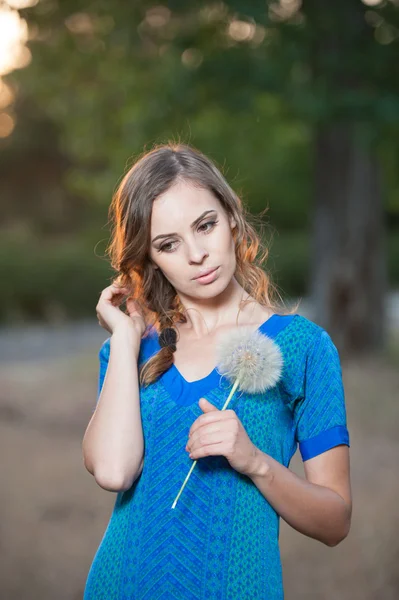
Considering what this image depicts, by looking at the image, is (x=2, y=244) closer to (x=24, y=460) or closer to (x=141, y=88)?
(x=141, y=88)

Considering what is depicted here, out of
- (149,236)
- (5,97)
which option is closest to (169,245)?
(149,236)

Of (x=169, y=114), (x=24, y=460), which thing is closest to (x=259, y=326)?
(x=24, y=460)

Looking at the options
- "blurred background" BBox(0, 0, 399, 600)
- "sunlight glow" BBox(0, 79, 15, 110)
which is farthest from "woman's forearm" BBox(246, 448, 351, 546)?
"sunlight glow" BBox(0, 79, 15, 110)

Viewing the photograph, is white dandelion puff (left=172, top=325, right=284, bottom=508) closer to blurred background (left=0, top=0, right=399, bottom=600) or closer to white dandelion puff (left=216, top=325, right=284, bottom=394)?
white dandelion puff (left=216, top=325, right=284, bottom=394)

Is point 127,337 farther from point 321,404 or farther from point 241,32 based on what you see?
point 241,32

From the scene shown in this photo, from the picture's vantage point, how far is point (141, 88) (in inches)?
403

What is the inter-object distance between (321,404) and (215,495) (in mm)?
321

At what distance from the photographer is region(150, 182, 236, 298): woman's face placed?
1.98 metres

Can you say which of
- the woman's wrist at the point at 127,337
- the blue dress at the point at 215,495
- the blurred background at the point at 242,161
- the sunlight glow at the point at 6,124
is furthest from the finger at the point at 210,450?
the sunlight glow at the point at 6,124

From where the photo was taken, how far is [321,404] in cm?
191

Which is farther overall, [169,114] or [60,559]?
[169,114]

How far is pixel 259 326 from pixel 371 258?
8.36 meters

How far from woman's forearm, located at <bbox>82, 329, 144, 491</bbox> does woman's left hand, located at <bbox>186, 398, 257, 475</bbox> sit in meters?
0.20

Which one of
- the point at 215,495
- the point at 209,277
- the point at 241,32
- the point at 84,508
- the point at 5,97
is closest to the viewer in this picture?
the point at 215,495
